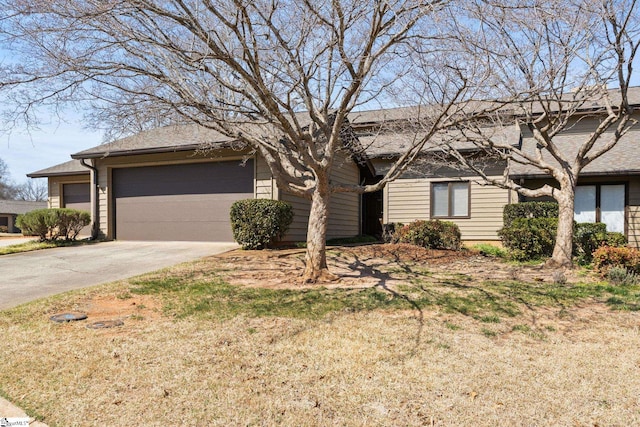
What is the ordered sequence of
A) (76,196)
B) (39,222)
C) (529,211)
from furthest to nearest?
(76,196) → (39,222) → (529,211)

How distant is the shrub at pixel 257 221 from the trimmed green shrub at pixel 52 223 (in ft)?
18.6

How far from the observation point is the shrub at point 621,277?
334 inches

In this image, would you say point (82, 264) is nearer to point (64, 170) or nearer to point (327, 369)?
point (327, 369)

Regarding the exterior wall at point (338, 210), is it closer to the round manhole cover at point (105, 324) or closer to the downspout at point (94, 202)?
the downspout at point (94, 202)

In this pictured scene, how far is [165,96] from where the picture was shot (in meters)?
8.42

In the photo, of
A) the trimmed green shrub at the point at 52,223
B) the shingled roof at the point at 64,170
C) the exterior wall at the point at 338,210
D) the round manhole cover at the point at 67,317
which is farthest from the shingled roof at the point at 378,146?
the round manhole cover at the point at 67,317

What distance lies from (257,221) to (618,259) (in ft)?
25.7

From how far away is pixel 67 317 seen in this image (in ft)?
19.5

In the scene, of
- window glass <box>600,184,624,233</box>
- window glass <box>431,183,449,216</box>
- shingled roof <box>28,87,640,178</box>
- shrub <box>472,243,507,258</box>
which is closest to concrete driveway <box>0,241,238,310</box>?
shingled roof <box>28,87,640,178</box>

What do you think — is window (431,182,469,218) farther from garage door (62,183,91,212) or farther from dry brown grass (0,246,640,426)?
garage door (62,183,91,212)

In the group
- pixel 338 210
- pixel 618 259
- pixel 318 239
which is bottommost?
pixel 618 259

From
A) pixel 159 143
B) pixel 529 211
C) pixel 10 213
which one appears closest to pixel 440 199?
pixel 529 211

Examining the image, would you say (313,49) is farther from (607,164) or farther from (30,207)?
(30,207)

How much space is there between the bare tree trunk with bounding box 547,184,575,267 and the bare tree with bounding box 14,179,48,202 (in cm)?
8690
